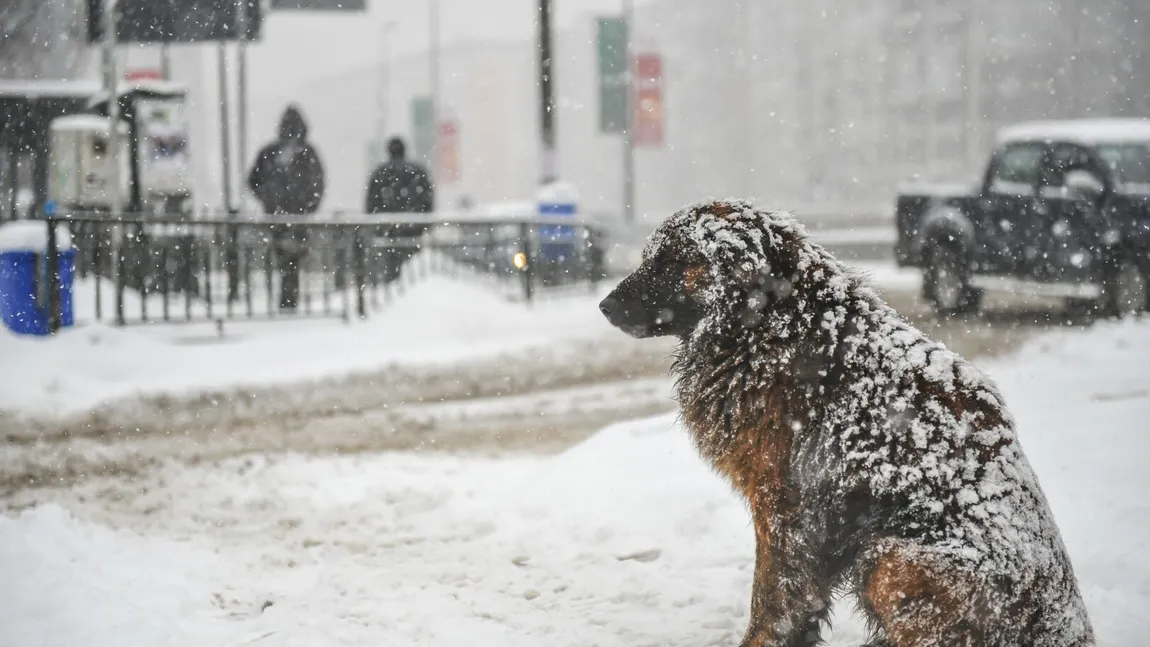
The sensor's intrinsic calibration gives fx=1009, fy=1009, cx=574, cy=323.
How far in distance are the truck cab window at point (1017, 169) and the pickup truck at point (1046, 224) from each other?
0.04ft

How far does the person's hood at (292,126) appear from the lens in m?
13.9

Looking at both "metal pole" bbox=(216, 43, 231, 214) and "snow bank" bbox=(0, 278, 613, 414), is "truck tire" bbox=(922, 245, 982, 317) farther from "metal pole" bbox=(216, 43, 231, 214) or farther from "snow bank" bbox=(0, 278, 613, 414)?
"metal pole" bbox=(216, 43, 231, 214)

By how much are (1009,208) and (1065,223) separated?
0.75 metres

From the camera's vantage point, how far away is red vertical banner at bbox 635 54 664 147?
91.0ft

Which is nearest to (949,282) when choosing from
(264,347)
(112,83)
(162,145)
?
(264,347)

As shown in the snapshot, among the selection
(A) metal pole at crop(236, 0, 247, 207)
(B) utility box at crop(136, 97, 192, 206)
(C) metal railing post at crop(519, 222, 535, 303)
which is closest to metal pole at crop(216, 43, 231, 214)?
(A) metal pole at crop(236, 0, 247, 207)

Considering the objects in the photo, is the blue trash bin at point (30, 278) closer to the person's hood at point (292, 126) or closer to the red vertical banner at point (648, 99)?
the person's hood at point (292, 126)

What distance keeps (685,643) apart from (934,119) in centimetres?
5153

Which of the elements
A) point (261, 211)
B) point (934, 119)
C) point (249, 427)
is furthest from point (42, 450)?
point (934, 119)

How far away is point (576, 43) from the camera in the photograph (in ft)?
275

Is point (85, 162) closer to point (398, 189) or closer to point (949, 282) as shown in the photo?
point (398, 189)

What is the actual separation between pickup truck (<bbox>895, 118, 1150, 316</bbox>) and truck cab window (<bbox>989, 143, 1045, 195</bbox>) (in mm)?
13

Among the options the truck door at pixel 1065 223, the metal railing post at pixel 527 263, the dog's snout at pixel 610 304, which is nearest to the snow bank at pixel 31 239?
the metal railing post at pixel 527 263

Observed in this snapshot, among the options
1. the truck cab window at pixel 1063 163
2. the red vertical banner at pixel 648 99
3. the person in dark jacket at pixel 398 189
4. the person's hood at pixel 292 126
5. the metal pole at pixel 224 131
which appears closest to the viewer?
the truck cab window at pixel 1063 163
